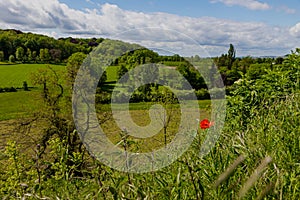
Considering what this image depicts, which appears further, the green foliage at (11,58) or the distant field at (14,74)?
the green foliage at (11,58)

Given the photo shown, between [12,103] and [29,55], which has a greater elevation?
[29,55]

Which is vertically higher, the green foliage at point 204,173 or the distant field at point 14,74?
the green foliage at point 204,173

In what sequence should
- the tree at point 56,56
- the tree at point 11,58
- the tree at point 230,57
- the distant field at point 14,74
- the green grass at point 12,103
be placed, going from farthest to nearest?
the tree at point 11,58, the distant field at point 14,74, the tree at point 56,56, the green grass at point 12,103, the tree at point 230,57

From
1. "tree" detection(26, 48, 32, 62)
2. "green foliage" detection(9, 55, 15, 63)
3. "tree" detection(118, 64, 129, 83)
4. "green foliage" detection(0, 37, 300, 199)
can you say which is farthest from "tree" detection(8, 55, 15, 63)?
"green foliage" detection(0, 37, 300, 199)

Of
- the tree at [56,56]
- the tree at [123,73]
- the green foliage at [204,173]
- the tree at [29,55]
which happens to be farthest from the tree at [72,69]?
the tree at [29,55]

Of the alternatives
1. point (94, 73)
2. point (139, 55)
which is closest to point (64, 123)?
point (94, 73)

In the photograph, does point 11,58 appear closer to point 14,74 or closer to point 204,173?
point 14,74

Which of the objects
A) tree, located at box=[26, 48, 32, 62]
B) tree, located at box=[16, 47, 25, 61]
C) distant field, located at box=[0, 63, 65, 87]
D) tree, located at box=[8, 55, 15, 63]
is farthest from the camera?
tree, located at box=[8, 55, 15, 63]

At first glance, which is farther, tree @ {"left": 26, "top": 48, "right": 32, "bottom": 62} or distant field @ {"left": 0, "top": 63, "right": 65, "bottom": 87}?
tree @ {"left": 26, "top": 48, "right": 32, "bottom": 62}

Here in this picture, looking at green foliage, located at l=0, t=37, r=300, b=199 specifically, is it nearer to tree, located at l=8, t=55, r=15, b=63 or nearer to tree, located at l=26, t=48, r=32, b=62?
tree, located at l=26, t=48, r=32, b=62

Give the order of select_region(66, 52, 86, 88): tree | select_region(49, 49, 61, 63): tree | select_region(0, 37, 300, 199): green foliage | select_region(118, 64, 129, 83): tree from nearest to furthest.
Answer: select_region(0, 37, 300, 199): green foliage
select_region(118, 64, 129, 83): tree
select_region(66, 52, 86, 88): tree
select_region(49, 49, 61, 63): tree

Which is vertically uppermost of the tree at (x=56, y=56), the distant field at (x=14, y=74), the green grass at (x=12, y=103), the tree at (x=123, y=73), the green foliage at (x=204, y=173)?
the tree at (x=56, y=56)

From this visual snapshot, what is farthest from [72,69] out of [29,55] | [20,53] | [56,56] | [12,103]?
[20,53]

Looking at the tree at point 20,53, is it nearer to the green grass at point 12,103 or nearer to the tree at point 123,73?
the green grass at point 12,103
